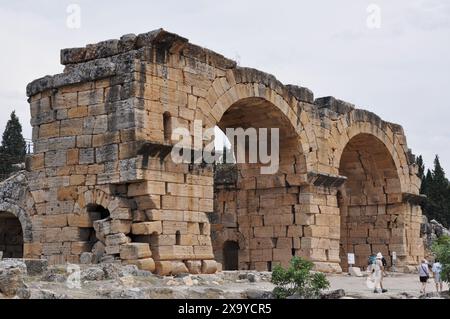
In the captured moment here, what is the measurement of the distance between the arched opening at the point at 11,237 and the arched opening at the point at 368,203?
10.8 metres

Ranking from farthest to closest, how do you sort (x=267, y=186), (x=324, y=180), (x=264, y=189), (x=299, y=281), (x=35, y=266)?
(x=264, y=189)
(x=267, y=186)
(x=324, y=180)
(x=35, y=266)
(x=299, y=281)

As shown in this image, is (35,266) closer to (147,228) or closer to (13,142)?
(147,228)

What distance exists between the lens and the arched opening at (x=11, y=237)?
59.7ft

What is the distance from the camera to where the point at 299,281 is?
37.9 feet

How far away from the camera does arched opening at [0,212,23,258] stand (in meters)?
18.2

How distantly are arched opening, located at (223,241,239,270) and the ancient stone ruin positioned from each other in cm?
301

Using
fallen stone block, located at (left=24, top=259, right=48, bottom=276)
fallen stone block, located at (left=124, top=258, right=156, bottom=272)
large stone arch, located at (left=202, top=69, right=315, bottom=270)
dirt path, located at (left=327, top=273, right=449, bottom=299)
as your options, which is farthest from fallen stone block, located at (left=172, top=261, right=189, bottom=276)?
large stone arch, located at (left=202, top=69, right=315, bottom=270)

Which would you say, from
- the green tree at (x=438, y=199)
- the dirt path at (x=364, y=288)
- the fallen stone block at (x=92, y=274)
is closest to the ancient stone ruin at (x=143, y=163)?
the fallen stone block at (x=92, y=274)

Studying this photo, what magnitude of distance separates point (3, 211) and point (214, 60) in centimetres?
621

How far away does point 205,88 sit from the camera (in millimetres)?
15211

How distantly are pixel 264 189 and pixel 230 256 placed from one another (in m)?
3.61

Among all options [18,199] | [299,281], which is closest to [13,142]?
[18,199]
